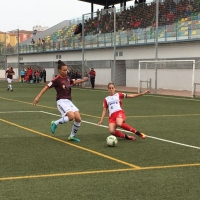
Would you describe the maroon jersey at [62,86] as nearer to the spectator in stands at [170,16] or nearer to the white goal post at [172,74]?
the white goal post at [172,74]

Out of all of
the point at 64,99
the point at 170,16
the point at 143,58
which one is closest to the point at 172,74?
the point at 143,58

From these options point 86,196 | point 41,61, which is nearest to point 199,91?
point 86,196

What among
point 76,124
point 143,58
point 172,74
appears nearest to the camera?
point 76,124

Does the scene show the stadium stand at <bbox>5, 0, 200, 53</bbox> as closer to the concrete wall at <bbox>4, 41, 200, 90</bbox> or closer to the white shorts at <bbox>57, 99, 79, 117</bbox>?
the concrete wall at <bbox>4, 41, 200, 90</bbox>

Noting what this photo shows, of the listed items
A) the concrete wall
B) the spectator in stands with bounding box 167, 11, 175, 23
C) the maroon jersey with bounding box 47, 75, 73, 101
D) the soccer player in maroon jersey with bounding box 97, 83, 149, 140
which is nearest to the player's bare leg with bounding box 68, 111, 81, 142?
the maroon jersey with bounding box 47, 75, 73, 101

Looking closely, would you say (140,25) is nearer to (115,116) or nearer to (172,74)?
(172,74)

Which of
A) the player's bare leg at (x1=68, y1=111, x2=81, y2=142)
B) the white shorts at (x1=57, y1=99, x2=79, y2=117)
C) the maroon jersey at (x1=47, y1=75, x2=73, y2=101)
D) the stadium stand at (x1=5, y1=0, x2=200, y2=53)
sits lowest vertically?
the player's bare leg at (x1=68, y1=111, x2=81, y2=142)

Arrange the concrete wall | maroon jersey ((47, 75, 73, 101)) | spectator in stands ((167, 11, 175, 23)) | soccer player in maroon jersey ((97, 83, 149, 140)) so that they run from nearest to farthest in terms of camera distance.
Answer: maroon jersey ((47, 75, 73, 101)) → soccer player in maroon jersey ((97, 83, 149, 140)) → the concrete wall → spectator in stands ((167, 11, 175, 23))

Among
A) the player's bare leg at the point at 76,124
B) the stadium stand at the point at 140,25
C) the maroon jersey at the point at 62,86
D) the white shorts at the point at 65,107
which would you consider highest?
the stadium stand at the point at 140,25

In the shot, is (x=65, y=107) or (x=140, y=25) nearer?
(x=65, y=107)

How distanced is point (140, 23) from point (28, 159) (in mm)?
33317

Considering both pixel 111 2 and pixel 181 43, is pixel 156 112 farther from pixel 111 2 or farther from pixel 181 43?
pixel 111 2

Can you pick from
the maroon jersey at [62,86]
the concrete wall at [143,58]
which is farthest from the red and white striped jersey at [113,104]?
the concrete wall at [143,58]

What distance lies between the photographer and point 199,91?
99.4 feet
